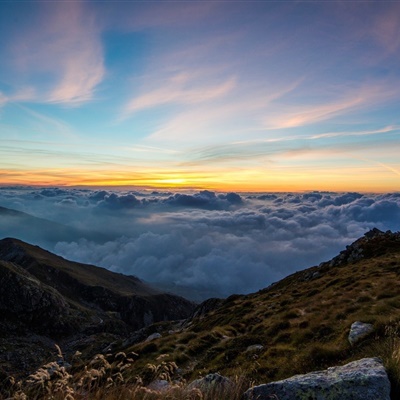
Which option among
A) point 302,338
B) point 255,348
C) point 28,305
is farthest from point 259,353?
point 28,305

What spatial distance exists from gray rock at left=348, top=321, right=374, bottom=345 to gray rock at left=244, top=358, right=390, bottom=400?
30.0 ft

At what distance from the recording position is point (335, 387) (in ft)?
18.9

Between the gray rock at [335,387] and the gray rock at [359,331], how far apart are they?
9.15 metres

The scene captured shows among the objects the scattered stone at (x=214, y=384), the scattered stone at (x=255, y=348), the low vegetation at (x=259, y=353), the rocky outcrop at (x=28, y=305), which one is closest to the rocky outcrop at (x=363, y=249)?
the low vegetation at (x=259, y=353)

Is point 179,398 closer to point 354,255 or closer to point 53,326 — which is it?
point 354,255

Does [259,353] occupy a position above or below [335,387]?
below

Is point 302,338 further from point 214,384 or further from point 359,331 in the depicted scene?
point 214,384

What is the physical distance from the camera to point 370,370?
6.10 meters

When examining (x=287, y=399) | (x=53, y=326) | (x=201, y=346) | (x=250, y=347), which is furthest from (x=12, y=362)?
(x=287, y=399)

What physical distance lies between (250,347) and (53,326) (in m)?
135

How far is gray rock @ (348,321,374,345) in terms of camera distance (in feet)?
46.3

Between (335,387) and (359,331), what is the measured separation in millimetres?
11031

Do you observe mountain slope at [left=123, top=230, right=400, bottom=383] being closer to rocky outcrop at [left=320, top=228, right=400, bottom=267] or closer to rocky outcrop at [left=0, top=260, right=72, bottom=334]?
rocky outcrop at [left=320, top=228, right=400, bottom=267]

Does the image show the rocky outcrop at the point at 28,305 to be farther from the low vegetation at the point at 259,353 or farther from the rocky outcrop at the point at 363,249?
the rocky outcrop at the point at 363,249
